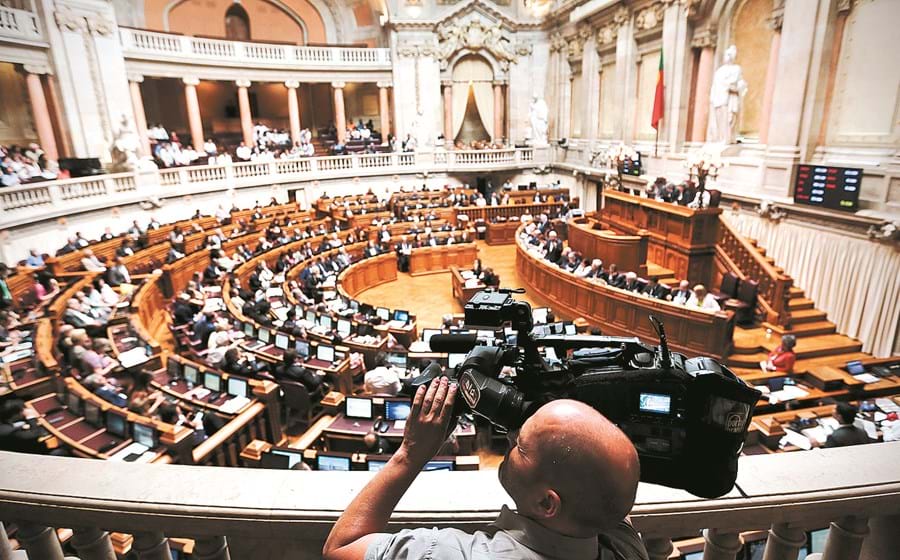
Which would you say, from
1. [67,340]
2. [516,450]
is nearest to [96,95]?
[67,340]

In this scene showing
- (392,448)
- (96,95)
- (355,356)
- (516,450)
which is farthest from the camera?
(96,95)

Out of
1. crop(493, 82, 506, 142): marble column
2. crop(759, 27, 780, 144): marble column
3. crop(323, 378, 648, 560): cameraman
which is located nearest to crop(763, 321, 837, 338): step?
crop(759, 27, 780, 144): marble column

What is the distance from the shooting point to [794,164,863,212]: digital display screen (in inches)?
399

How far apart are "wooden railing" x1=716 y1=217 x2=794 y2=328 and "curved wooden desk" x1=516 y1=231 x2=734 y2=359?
2150 millimetres

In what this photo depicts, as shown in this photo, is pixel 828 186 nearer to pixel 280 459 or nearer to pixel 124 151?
pixel 280 459

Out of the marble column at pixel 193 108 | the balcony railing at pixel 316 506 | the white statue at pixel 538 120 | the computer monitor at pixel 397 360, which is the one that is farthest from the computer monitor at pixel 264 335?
the white statue at pixel 538 120

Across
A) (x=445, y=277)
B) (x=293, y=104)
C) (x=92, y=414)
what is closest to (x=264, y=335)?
(x=92, y=414)

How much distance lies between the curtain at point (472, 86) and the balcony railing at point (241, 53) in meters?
3.93

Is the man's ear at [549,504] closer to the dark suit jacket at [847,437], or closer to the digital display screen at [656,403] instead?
the digital display screen at [656,403]

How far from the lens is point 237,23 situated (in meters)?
25.3

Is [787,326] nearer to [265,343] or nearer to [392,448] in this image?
[392,448]

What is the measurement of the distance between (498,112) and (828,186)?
18835mm

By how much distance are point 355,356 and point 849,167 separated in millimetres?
10613

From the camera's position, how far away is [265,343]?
866cm
